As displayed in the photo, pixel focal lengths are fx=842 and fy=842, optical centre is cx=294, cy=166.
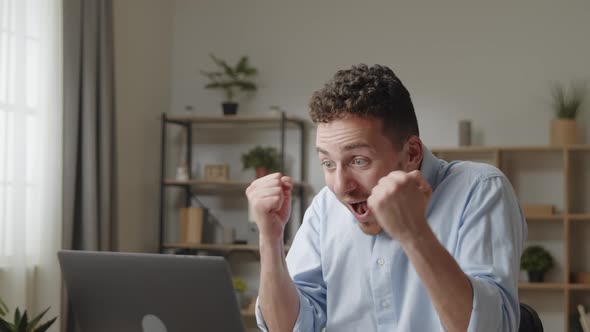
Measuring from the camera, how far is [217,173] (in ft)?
17.0

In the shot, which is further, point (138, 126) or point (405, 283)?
point (138, 126)

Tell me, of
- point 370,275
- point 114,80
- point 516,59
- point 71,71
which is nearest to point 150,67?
point 114,80

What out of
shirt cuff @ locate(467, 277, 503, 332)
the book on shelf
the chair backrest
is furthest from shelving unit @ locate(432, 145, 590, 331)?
shirt cuff @ locate(467, 277, 503, 332)

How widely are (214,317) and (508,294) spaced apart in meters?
0.50

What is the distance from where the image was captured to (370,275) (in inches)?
64.6

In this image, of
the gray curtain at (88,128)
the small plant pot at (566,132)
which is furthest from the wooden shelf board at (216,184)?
the small plant pot at (566,132)

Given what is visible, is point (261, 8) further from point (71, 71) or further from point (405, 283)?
point (405, 283)

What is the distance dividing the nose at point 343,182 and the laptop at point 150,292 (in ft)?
0.79

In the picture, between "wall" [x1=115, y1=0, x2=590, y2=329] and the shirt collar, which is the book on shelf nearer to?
"wall" [x1=115, y1=0, x2=590, y2=329]

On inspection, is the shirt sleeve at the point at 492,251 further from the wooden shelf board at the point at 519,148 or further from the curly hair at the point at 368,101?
the wooden shelf board at the point at 519,148

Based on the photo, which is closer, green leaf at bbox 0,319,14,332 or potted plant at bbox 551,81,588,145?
green leaf at bbox 0,319,14,332

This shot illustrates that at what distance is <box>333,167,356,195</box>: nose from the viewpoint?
4.85 feet

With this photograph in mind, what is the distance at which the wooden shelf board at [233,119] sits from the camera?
502 cm

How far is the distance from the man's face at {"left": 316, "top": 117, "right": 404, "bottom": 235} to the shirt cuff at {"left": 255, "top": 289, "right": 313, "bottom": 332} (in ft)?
0.90
